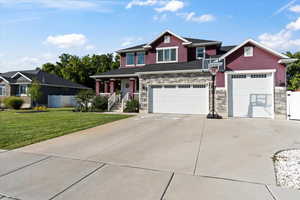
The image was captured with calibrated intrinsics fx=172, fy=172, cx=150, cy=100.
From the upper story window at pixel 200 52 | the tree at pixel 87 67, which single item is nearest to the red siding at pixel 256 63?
the upper story window at pixel 200 52

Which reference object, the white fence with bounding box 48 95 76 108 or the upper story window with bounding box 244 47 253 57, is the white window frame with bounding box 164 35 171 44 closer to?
the upper story window with bounding box 244 47 253 57

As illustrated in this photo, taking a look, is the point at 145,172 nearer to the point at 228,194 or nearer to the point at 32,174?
the point at 228,194

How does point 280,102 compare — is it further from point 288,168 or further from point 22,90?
point 22,90

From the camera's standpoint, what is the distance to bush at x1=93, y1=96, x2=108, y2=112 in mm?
16844

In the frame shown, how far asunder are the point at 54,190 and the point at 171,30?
16.8 m

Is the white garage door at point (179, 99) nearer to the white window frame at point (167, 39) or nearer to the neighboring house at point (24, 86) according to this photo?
the white window frame at point (167, 39)

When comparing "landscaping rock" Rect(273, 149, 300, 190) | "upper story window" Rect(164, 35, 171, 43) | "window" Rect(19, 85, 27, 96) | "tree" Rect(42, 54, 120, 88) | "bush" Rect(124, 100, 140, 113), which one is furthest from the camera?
"tree" Rect(42, 54, 120, 88)

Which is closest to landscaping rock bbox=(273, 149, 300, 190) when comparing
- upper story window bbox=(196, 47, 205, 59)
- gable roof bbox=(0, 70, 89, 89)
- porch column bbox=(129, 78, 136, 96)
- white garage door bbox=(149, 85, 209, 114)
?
white garage door bbox=(149, 85, 209, 114)

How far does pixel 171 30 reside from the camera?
55.7 ft

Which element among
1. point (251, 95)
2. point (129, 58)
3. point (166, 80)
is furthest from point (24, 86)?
point (251, 95)

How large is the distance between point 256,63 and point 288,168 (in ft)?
32.3

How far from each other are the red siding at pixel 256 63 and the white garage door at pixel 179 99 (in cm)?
169

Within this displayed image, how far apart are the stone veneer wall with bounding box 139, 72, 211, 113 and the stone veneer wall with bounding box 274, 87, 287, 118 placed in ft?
14.5

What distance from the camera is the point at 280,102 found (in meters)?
11.2
